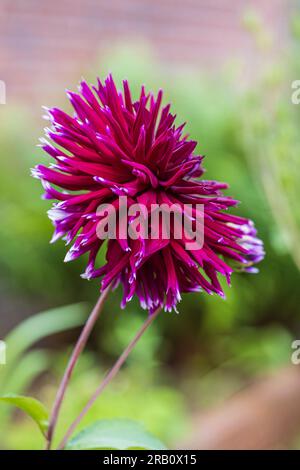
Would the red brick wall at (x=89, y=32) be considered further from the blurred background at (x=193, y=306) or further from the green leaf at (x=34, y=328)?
the green leaf at (x=34, y=328)

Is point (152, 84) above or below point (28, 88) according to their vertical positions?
below

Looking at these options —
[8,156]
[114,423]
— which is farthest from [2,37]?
[114,423]

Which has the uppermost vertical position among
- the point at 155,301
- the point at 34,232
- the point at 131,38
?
the point at 131,38

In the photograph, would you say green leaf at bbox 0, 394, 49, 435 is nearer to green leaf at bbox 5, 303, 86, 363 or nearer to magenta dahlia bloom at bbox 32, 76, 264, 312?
magenta dahlia bloom at bbox 32, 76, 264, 312

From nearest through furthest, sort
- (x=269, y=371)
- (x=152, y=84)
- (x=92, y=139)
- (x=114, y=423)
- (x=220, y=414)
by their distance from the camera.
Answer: (x=92, y=139) → (x=114, y=423) → (x=220, y=414) → (x=269, y=371) → (x=152, y=84)

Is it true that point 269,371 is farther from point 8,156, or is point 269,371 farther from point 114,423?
point 114,423

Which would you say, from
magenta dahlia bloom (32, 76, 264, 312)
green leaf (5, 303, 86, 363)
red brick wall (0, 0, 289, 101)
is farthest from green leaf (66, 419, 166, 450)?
red brick wall (0, 0, 289, 101)

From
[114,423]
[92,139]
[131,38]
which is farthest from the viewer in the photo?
[131,38]

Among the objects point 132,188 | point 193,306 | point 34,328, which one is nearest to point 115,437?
point 132,188
